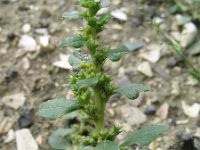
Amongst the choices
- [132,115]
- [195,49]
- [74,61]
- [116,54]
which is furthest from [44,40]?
[116,54]

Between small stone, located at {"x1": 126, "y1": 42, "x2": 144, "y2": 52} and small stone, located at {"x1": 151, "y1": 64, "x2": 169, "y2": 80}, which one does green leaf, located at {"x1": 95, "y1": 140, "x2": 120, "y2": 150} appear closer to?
small stone, located at {"x1": 151, "y1": 64, "x2": 169, "y2": 80}

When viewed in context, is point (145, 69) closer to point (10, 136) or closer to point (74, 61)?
point (10, 136)

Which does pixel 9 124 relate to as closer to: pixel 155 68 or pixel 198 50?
pixel 155 68

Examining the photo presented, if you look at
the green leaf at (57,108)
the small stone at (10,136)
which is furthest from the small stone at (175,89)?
the green leaf at (57,108)

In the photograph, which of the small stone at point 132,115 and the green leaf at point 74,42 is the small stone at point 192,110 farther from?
the green leaf at point 74,42

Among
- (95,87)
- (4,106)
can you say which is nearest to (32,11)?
(4,106)

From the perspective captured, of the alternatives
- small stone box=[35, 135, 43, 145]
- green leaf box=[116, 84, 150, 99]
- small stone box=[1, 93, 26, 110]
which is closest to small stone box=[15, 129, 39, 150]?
small stone box=[35, 135, 43, 145]
